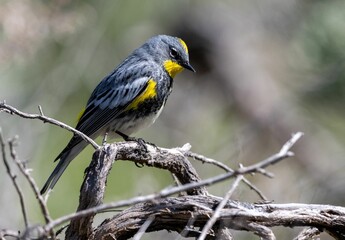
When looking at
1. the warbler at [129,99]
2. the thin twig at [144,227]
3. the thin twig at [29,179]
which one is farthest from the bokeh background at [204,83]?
the thin twig at [29,179]

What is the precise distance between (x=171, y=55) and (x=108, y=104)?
2.22 ft

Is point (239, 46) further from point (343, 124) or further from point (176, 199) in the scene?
point (176, 199)

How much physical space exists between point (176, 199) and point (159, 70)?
243cm

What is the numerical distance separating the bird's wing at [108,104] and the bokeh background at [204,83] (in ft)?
1.73

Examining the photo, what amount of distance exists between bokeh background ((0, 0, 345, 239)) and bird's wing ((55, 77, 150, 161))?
20.8 inches

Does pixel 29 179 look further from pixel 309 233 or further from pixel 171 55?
pixel 171 55

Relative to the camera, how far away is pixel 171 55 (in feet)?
18.9

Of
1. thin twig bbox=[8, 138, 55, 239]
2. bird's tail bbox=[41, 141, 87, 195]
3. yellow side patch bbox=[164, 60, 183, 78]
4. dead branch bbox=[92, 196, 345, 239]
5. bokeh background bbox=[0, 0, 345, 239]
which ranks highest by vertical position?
bokeh background bbox=[0, 0, 345, 239]

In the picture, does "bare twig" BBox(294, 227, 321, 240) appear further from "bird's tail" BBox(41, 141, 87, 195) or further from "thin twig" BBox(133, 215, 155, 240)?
"bird's tail" BBox(41, 141, 87, 195)

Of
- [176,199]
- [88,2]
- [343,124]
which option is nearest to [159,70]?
[176,199]

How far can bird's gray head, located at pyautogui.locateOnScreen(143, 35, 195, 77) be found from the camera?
225 inches

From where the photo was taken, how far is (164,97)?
547cm

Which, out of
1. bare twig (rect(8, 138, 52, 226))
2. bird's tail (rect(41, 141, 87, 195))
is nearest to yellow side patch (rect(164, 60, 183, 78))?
bird's tail (rect(41, 141, 87, 195))

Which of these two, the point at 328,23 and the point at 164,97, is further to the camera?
the point at 328,23
